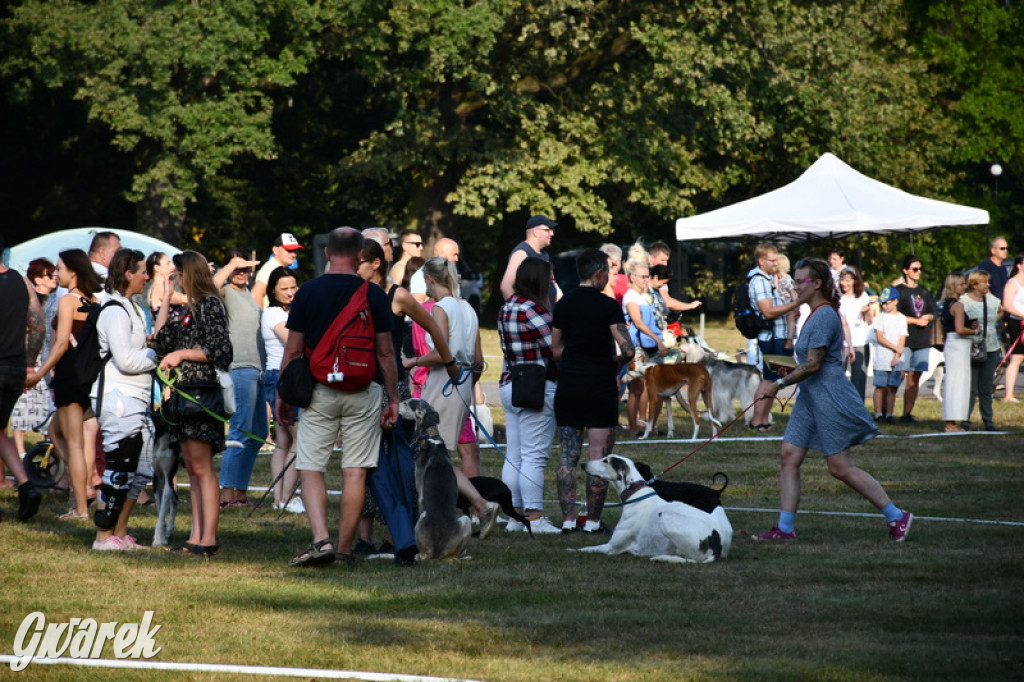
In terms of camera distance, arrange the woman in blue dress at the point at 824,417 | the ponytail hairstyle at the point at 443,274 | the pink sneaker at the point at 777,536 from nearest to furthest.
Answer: the woman in blue dress at the point at 824,417 < the pink sneaker at the point at 777,536 < the ponytail hairstyle at the point at 443,274

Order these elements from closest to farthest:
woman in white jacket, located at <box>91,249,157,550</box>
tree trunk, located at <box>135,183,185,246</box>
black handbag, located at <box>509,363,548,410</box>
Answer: woman in white jacket, located at <box>91,249,157,550</box>
black handbag, located at <box>509,363,548,410</box>
tree trunk, located at <box>135,183,185,246</box>

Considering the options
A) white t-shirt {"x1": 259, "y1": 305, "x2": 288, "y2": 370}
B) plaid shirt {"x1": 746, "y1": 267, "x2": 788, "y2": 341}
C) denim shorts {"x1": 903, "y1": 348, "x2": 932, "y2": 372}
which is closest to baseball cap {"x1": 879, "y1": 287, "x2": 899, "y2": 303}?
denim shorts {"x1": 903, "y1": 348, "x2": 932, "y2": 372}

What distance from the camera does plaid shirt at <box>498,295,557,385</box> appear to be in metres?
8.62

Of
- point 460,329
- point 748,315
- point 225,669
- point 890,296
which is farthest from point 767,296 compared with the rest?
point 225,669

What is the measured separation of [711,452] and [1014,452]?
292 centimetres

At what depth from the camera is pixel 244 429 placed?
9.81m

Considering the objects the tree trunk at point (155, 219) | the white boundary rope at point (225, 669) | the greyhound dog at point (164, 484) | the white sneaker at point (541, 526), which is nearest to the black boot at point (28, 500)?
the greyhound dog at point (164, 484)

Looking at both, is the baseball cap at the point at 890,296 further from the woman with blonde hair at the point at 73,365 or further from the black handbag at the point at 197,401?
the black handbag at the point at 197,401

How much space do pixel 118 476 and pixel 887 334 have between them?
10.2m

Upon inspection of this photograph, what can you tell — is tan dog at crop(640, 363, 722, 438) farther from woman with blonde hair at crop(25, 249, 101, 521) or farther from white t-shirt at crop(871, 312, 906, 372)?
woman with blonde hair at crop(25, 249, 101, 521)

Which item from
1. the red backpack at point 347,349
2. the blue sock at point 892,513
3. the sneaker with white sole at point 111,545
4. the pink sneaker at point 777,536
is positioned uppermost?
the red backpack at point 347,349

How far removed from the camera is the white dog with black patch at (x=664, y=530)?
24.8 ft

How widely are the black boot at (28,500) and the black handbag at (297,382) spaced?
2891 mm

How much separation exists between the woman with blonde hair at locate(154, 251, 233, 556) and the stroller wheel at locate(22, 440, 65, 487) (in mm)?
2903
